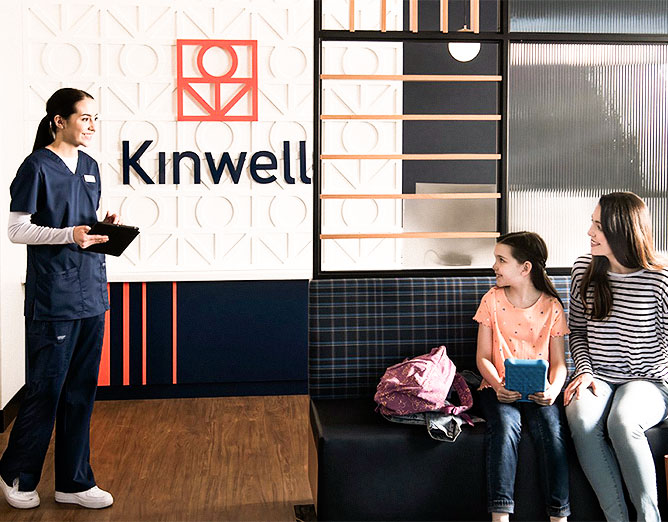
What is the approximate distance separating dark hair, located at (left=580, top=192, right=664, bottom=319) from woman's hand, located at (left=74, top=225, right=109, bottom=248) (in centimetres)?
176

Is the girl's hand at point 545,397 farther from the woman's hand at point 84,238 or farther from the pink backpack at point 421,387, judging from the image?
the woman's hand at point 84,238

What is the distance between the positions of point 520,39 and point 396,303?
48.3 inches

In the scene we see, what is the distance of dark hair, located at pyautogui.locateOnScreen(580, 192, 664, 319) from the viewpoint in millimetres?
2889

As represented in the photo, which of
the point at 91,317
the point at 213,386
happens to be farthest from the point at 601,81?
the point at 213,386

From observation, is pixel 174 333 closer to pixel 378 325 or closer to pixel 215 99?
pixel 215 99

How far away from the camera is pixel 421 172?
4516mm

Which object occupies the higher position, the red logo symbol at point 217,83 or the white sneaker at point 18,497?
the red logo symbol at point 217,83

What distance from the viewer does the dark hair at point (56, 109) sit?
2.99 m

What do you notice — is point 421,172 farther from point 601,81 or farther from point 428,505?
point 428,505

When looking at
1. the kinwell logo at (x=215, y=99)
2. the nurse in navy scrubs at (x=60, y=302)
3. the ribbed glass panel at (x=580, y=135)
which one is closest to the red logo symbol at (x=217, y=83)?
the kinwell logo at (x=215, y=99)

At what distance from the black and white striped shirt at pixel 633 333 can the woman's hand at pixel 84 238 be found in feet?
5.73

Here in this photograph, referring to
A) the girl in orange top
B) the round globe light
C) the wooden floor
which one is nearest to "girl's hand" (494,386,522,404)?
the girl in orange top

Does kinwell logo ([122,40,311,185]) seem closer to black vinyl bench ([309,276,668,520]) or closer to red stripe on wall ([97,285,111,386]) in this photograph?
red stripe on wall ([97,285,111,386])

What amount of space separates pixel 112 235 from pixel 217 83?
6.20ft
